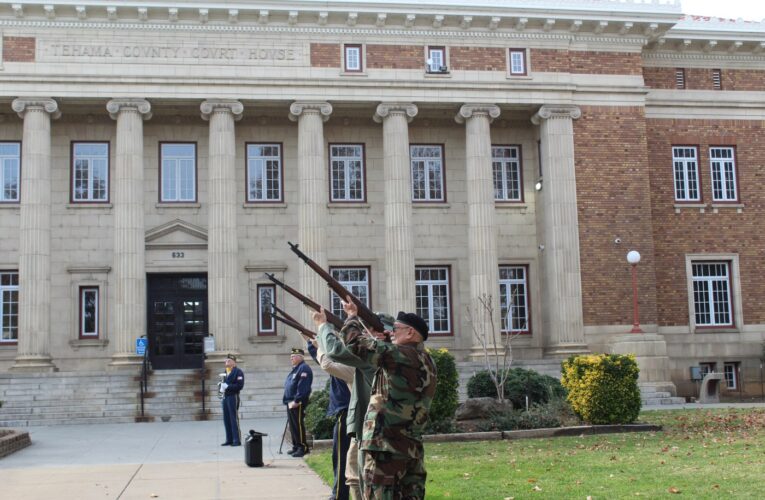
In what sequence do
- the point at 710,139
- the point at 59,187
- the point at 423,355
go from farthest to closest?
the point at 710,139
the point at 59,187
the point at 423,355

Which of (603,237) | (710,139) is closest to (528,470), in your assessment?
(603,237)

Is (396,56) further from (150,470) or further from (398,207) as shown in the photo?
(150,470)

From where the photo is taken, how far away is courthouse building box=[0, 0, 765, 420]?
27.9 metres

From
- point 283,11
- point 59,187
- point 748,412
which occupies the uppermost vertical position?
point 283,11

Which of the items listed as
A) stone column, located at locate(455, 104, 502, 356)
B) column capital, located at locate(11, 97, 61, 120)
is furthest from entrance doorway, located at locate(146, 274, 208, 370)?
stone column, located at locate(455, 104, 502, 356)

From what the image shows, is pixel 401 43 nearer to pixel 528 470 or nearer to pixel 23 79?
pixel 23 79

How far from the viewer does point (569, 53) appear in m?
30.5

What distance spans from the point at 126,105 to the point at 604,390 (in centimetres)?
1782

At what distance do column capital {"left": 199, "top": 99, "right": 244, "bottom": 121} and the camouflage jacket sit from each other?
22.7m

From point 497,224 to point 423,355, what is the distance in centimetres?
2459

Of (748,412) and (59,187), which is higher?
(59,187)

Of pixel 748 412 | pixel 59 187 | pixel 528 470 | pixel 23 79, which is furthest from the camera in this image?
pixel 59 187

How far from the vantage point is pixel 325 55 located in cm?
2923

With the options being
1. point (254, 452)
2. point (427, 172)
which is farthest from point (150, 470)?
point (427, 172)
